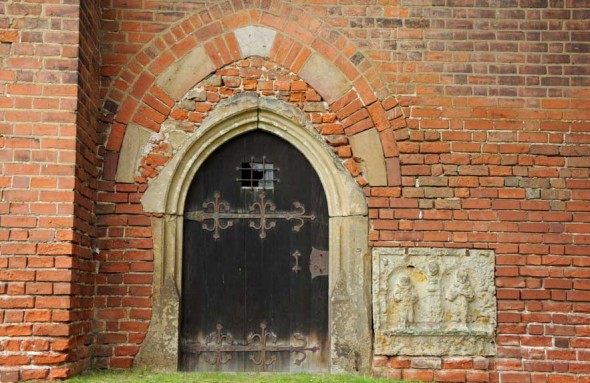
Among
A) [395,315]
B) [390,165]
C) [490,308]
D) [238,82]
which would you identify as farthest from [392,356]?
[238,82]

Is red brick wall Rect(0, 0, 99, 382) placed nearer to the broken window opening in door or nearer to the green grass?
the green grass

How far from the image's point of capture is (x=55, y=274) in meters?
5.16

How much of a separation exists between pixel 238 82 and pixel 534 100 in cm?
254

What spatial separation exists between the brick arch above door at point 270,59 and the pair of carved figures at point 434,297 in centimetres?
84

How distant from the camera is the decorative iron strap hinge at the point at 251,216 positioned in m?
6.08

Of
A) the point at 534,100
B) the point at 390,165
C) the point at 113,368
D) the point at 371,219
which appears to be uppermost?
the point at 534,100

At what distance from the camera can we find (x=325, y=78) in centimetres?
607

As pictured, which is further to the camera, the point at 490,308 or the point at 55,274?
the point at 490,308

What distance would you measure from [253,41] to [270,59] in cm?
21

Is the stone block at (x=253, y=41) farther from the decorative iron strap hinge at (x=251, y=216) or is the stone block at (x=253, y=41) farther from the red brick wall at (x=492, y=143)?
the decorative iron strap hinge at (x=251, y=216)

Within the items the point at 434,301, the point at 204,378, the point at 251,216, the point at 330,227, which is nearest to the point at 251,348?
the point at 204,378

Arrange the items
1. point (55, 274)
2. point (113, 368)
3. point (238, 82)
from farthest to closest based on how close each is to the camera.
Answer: point (238, 82)
point (113, 368)
point (55, 274)

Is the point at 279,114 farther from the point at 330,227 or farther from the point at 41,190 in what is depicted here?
the point at 41,190

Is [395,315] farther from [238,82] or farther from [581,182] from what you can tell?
[238,82]
